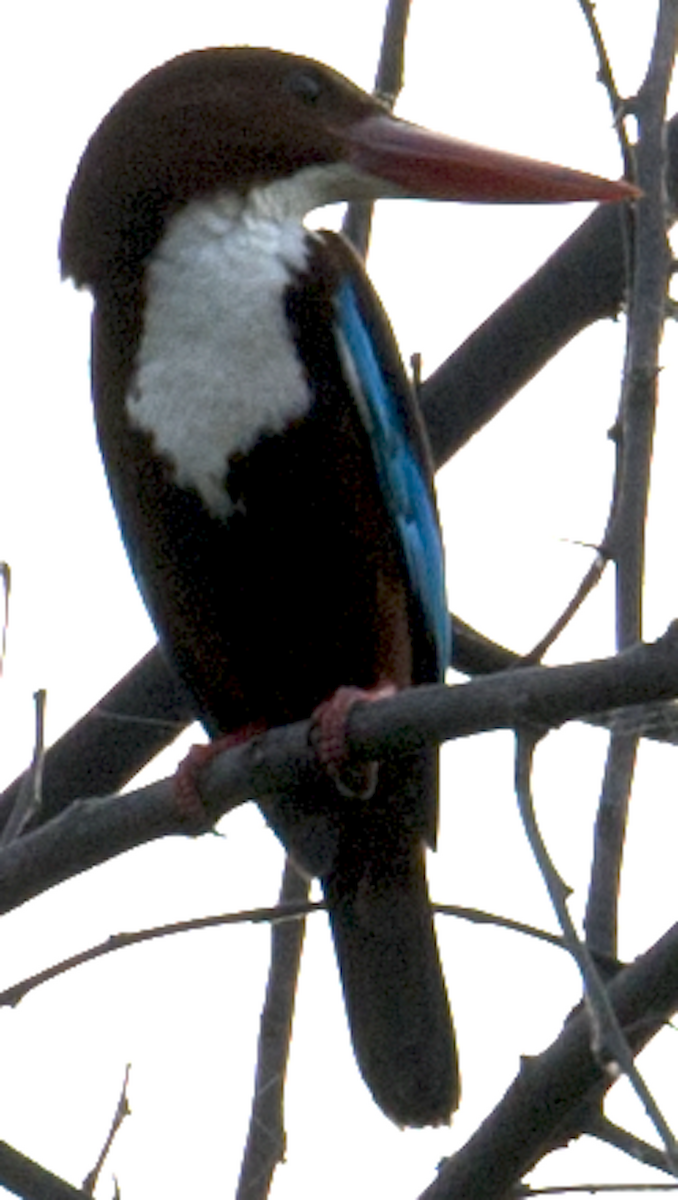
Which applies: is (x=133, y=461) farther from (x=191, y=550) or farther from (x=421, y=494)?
(x=421, y=494)

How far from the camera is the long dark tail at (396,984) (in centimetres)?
338

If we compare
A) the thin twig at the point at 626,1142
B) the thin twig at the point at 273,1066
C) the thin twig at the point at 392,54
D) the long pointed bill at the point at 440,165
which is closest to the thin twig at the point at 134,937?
the thin twig at the point at 273,1066

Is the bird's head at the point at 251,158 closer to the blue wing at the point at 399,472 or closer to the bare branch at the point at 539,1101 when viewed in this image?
the blue wing at the point at 399,472

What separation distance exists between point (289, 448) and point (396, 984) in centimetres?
90

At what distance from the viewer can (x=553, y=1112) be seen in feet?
7.61

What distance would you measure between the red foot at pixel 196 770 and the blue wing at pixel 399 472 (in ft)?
1.11

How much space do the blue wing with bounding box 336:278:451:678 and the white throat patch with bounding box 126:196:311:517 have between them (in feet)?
0.38

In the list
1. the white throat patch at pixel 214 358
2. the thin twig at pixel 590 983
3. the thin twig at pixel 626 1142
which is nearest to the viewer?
the thin twig at pixel 590 983

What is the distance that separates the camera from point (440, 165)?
3752mm

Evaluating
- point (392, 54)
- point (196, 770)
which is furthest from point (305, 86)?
point (196, 770)

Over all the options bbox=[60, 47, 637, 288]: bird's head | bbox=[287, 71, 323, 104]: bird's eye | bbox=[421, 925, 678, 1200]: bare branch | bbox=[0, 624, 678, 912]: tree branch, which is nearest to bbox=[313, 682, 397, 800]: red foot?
bbox=[0, 624, 678, 912]: tree branch

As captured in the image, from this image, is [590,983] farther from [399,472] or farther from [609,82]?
[399,472]

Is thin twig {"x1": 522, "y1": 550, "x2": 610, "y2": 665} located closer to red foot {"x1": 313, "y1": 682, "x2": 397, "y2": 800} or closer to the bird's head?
red foot {"x1": 313, "y1": 682, "x2": 397, "y2": 800}

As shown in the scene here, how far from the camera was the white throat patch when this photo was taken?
3164 millimetres
